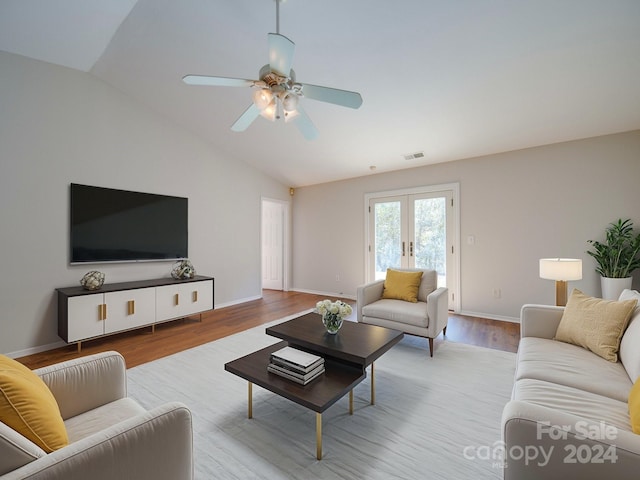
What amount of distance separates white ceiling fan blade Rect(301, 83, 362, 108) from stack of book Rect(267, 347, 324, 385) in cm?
174

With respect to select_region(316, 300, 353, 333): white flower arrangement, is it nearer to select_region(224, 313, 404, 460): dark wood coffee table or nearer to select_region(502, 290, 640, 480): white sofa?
select_region(224, 313, 404, 460): dark wood coffee table

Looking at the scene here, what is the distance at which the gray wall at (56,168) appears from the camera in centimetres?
291

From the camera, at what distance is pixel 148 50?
9.63ft

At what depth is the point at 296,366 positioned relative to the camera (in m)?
1.76

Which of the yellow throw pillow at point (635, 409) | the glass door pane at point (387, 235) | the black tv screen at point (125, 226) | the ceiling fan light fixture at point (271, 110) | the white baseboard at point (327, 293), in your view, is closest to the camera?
the yellow throw pillow at point (635, 409)

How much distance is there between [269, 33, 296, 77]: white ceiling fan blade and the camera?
1.65m

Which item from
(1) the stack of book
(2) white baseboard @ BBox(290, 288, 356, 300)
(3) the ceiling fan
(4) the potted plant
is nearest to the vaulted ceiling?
(3) the ceiling fan

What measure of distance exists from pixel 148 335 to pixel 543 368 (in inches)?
157

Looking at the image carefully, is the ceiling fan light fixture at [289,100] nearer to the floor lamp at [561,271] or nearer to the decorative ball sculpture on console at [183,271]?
the floor lamp at [561,271]

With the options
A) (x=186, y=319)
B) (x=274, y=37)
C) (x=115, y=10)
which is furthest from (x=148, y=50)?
(x=186, y=319)

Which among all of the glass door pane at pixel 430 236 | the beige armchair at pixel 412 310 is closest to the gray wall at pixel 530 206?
the glass door pane at pixel 430 236

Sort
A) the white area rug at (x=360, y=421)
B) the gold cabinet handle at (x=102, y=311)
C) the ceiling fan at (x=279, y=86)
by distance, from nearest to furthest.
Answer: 1. the white area rug at (x=360, y=421)
2. the ceiling fan at (x=279, y=86)
3. the gold cabinet handle at (x=102, y=311)

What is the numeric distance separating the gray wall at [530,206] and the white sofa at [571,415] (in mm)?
1964

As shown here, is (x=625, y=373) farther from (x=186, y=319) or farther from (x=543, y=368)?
(x=186, y=319)
